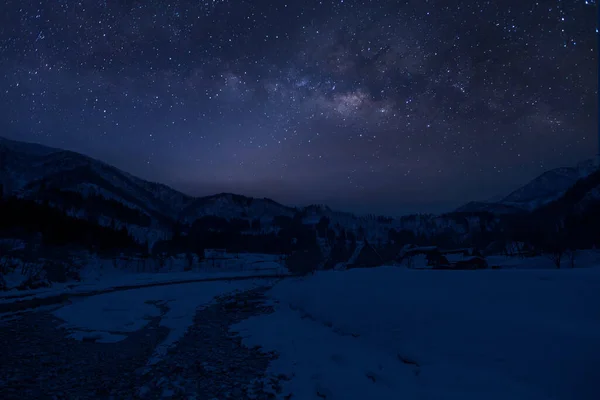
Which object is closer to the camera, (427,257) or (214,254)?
(427,257)

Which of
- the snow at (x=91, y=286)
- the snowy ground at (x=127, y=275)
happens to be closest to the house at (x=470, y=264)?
the snow at (x=91, y=286)

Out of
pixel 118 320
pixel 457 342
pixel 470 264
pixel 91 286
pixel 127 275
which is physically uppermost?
pixel 457 342

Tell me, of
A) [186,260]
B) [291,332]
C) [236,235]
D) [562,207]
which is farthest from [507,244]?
[236,235]

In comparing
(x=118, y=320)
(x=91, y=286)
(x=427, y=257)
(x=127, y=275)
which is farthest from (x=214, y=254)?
(x=118, y=320)

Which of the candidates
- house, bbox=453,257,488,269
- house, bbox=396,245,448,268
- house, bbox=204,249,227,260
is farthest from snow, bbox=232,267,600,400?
house, bbox=204,249,227,260

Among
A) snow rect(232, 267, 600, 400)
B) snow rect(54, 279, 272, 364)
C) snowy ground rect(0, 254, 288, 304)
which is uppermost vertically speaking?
snow rect(232, 267, 600, 400)

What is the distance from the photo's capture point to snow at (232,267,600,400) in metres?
6.73

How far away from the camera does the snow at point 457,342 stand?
673 cm

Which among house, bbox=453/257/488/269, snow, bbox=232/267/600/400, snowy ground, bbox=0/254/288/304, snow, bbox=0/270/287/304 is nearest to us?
snow, bbox=232/267/600/400

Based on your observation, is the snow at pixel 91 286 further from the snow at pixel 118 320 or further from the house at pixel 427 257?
the house at pixel 427 257

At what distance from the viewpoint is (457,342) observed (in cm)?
902

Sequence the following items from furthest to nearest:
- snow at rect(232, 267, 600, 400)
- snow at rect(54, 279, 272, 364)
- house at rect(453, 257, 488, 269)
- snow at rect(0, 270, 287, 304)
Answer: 1. house at rect(453, 257, 488, 269)
2. snow at rect(0, 270, 287, 304)
3. snow at rect(54, 279, 272, 364)
4. snow at rect(232, 267, 600, 400)

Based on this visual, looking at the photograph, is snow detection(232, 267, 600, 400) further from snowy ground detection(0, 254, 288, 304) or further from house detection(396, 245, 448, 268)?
house detection(396, 245, 448, 268)

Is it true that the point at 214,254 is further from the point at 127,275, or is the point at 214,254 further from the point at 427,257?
the point at 427,257
